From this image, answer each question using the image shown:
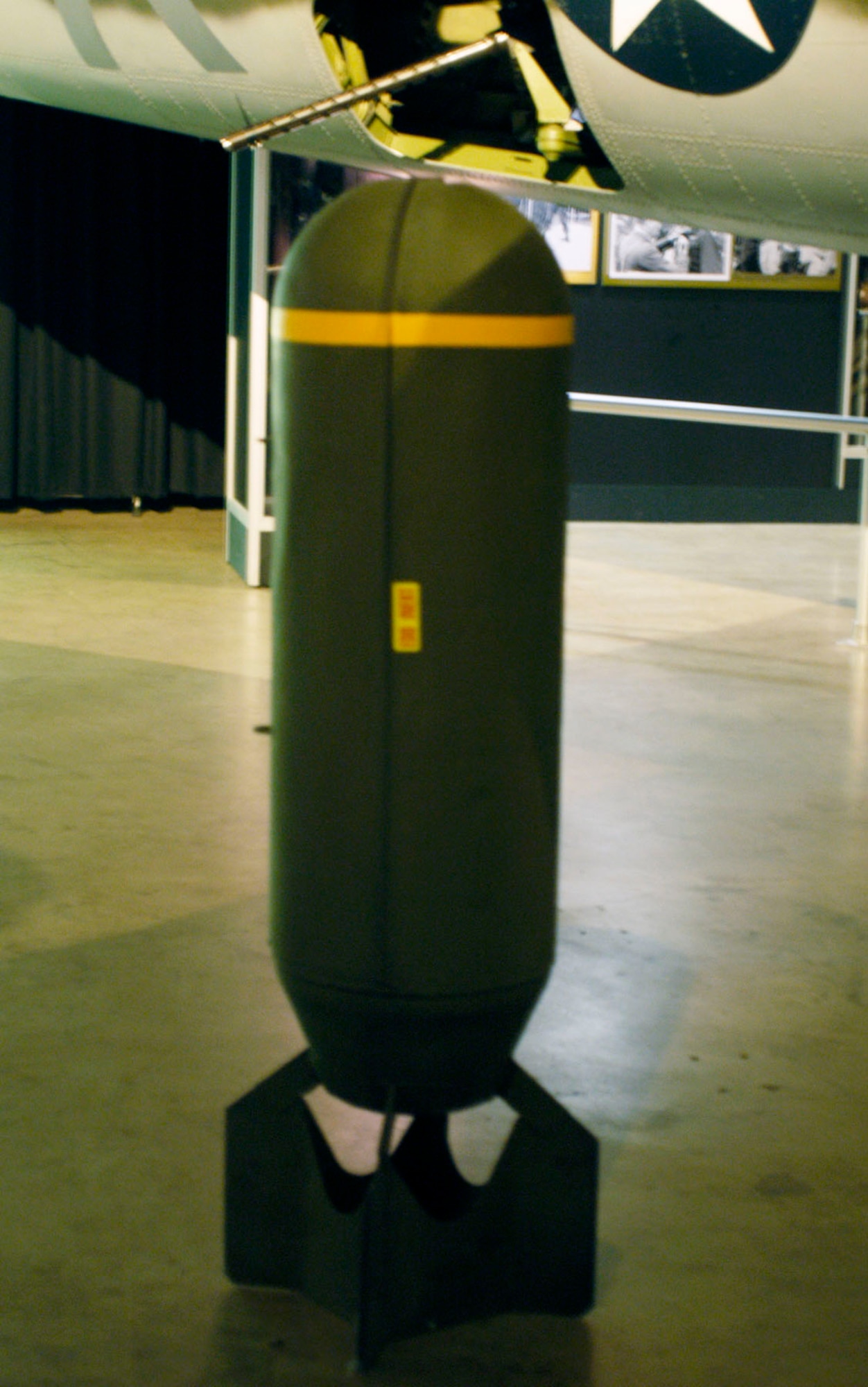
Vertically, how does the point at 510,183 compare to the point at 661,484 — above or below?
above

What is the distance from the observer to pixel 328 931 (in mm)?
1742

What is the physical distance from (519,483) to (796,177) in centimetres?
212

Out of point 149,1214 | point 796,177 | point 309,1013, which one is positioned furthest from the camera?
point 796,177

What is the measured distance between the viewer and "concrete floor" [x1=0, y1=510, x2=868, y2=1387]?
1.81m

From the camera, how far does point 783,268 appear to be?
9.14 m

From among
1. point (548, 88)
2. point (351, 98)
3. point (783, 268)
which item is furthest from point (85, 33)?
point (783, 268)

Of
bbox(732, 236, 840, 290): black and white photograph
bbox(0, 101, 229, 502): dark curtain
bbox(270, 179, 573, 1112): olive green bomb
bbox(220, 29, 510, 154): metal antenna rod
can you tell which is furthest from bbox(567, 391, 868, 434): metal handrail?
bbox(0, 101, 229, 502): dark curtain

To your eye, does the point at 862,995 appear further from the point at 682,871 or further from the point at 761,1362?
the point at 761,1362

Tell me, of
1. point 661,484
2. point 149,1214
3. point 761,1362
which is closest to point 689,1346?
point 761,1362

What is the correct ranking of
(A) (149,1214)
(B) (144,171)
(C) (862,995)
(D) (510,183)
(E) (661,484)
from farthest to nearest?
(E) (661,484)
(B) (144,171)
(D) (510,183)
(C) (862,995)
(A) (149,1214)
